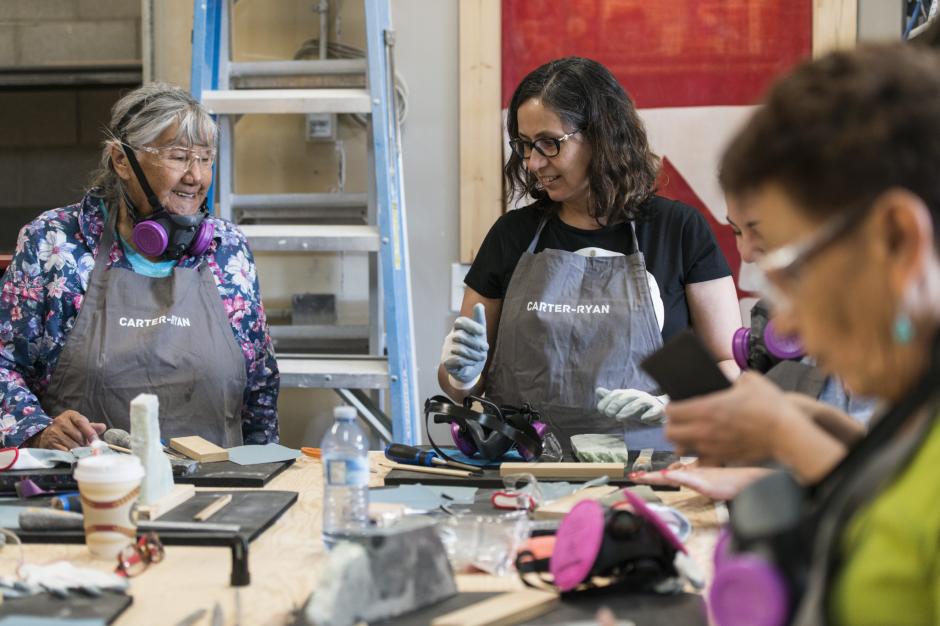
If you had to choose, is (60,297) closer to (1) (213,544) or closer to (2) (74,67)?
(1) (213,544)

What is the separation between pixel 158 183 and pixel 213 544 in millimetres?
1243

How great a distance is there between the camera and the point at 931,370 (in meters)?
0.79

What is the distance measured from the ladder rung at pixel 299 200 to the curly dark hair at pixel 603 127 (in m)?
1.00

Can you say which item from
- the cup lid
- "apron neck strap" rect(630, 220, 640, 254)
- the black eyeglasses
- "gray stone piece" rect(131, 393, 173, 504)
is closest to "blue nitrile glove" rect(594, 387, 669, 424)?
"apron neck strap" rect(630, 220, 640, 254)

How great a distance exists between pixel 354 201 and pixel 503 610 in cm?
236

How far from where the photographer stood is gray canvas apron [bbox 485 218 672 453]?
7.39 feet

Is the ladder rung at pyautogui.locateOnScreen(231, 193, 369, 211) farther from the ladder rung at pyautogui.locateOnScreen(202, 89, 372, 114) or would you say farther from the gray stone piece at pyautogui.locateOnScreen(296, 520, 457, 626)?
the gray stone piece at pyautogui.locateOnScreen(296, 520, 457, 626)

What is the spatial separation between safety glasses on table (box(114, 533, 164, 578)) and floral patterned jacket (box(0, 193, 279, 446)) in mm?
865

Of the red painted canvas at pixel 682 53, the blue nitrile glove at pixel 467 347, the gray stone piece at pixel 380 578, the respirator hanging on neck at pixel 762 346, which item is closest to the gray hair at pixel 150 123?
the blue nitrile glove at pixel 467 347

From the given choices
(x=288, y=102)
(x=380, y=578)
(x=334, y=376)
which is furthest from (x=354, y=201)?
(x=380, y=578)

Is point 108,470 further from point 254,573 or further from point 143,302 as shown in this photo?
point 143,302

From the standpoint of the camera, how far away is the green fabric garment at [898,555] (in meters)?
0.76

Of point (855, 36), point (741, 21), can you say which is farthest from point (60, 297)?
point (855, 36)

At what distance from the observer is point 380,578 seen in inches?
44.6
